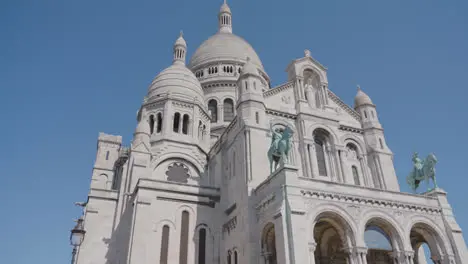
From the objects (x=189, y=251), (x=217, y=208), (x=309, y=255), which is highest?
(x=217, y=208)

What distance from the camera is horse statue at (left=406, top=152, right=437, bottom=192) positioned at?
25.2 m

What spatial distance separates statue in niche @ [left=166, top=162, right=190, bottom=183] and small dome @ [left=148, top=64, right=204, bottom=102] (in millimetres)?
6763

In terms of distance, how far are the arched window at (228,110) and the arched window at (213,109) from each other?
108 centimetres

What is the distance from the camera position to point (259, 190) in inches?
906

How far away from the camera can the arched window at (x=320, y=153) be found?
28.2m

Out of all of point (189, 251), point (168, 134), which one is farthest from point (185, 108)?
point (189, 251)

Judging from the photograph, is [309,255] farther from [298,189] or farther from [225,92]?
[225,92]

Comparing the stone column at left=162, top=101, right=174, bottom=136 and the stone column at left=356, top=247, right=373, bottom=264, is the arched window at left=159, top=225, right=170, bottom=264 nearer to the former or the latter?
the stone column at left=162, top=101, right=174, bottom=136

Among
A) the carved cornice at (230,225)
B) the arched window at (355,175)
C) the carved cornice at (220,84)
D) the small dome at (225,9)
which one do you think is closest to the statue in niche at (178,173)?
the carved cornice at (230,225)

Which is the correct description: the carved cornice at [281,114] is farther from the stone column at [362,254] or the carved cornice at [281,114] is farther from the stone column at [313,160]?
the stone column at [362,254]

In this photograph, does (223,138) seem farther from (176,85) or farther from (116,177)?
(116,177)

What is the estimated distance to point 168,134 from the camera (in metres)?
33.0

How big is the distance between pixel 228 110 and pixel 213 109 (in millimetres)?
1803

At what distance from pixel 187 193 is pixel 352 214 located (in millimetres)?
12401
